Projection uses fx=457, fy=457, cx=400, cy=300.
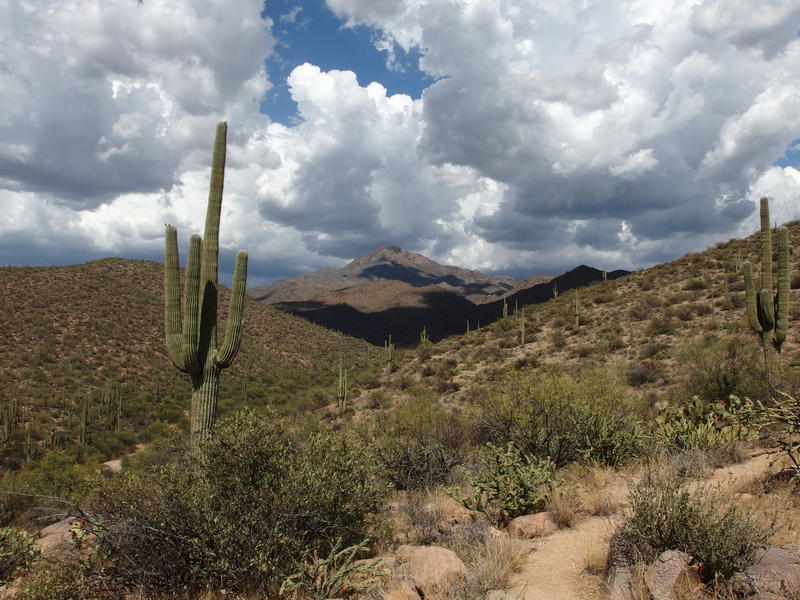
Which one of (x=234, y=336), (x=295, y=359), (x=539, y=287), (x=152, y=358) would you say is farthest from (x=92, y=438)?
(x=539, y=287)

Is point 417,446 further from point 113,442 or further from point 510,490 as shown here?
point 113,442

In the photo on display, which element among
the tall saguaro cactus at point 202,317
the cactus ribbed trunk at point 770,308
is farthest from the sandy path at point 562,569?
the cactus ribbed trunk at point 770,308

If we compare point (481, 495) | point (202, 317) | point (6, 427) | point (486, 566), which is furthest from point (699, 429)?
point (6, 427)

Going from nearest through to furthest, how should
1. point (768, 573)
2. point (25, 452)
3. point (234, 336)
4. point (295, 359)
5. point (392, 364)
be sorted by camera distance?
point (768, 573), point (234, 336), point (25, 452), point (392, 364), point (295, 359)

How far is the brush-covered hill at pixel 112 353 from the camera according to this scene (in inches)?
1178

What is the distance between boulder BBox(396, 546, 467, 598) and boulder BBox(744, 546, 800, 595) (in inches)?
94.6

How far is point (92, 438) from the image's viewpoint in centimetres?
2472

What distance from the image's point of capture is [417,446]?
381 inches

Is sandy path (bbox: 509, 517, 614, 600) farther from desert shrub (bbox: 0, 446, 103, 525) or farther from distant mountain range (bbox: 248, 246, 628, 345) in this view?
distant mountain range (bbox: 248, 246, 628, 345)

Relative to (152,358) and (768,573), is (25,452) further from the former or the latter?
(768,573)

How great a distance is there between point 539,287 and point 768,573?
90.4 metres

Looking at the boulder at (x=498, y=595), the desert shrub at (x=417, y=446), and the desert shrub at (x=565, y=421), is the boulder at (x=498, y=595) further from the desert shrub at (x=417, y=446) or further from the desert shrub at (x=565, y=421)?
the desert shrub at (x=565, y=421)

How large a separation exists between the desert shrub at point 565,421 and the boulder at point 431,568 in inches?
169

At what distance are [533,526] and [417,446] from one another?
3.94m
